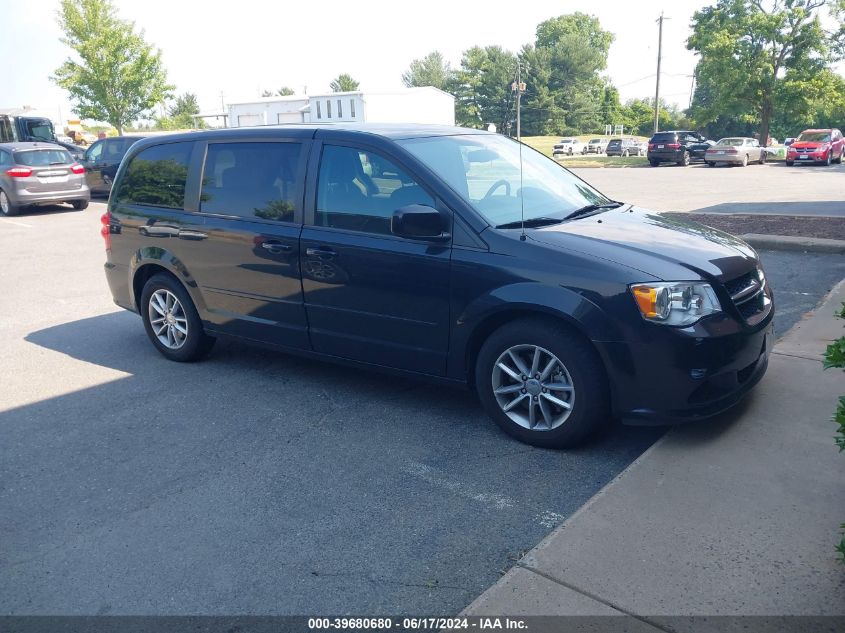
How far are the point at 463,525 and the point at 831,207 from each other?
15052 millimetres

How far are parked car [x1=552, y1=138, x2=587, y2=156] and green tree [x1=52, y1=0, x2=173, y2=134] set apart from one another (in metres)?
31.0

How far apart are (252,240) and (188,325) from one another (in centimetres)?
117

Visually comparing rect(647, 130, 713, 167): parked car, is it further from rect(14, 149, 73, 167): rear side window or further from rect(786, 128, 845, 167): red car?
rect(14, 149, 73, 167): rear side window

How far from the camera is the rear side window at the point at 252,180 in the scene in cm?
525

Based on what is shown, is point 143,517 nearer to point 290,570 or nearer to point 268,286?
point 290,570

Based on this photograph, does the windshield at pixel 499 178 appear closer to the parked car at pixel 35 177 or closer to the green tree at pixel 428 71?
the parked car at pixel 35 177

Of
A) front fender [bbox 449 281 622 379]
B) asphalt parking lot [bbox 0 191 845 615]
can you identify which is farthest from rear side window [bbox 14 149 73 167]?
front fender [bbox 449 281 622 379]

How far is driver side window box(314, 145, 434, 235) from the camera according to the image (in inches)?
187

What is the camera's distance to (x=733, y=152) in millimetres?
33969

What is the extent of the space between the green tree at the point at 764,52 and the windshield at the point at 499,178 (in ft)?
137

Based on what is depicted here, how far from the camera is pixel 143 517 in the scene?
3781mm

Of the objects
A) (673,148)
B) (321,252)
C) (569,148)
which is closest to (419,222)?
(321,252)

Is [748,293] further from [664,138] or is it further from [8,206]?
[664,138]

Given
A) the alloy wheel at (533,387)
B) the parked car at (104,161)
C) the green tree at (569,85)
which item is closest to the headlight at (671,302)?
the alloy wheel at (533,387)
